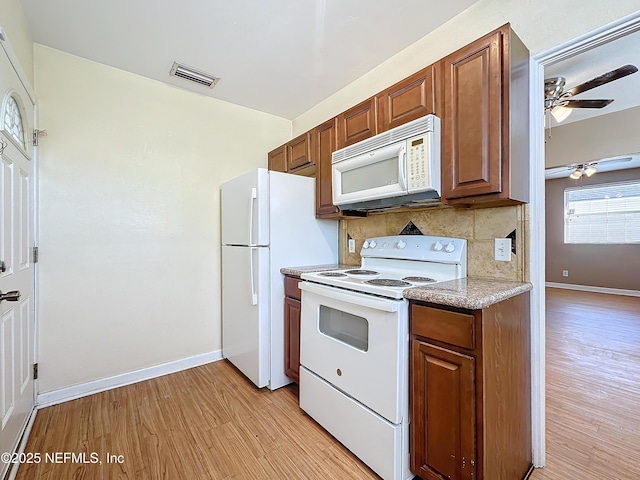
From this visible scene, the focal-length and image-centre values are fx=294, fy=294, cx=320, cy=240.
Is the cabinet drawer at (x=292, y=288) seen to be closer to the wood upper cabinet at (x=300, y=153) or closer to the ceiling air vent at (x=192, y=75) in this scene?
the wood upper cabinet at (x=300, y=153)

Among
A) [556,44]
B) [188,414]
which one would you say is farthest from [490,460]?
[556,44]

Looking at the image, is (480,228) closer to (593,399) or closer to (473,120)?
(473,120)

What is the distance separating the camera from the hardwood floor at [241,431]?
1.48m

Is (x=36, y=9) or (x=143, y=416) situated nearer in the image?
(x=36, y=9)

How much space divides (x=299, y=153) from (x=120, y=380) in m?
2.40

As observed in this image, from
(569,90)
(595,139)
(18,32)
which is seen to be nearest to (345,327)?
(18,32)

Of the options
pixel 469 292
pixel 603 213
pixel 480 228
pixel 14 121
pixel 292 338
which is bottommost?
pixel 292 338

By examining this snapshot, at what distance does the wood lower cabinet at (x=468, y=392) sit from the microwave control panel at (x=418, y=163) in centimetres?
67

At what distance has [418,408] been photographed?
4.31 ft

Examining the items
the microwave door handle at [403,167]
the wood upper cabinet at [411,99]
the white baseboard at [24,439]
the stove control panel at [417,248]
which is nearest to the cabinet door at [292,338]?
the stove control panel at [417,248]

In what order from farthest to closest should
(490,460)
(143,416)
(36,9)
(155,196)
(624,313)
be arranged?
(624,313)
(155,196)
(143,416)
(36,9)
(490,460)

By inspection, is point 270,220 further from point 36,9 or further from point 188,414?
point 36,9

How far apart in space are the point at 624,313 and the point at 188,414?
5885 mm

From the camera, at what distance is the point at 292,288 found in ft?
7.32
